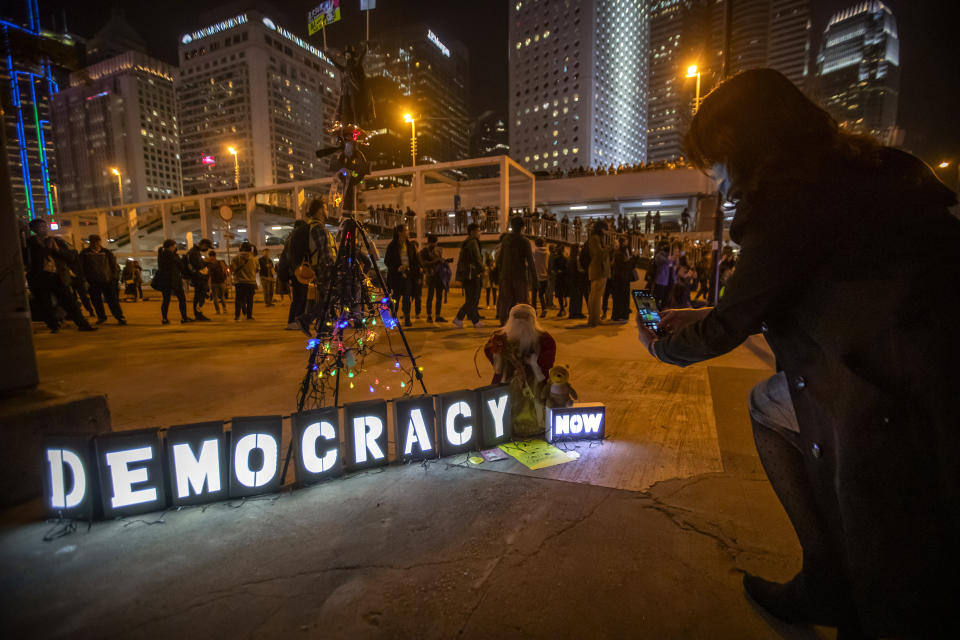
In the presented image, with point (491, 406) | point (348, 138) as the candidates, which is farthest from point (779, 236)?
point (348, 138)

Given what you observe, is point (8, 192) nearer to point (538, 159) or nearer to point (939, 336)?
point (939, 336)

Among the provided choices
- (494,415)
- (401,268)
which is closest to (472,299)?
(401,268)

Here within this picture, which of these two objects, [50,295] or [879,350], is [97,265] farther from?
[879,350]

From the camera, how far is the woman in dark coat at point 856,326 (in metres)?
1.00

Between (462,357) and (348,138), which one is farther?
(462,357)

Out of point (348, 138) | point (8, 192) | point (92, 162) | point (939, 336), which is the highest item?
point (92, 162)

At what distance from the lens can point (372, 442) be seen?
9.44 ft

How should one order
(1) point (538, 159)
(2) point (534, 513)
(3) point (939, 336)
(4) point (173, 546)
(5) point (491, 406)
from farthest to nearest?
(1) point (538, 159) < (5) point (491, 406) < (2) point (534, 513) < (4) point (173, 546) < (3) point (939, 336)

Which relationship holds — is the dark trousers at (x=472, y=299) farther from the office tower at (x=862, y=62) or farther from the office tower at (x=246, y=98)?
the office tower at (x=246, y=98)

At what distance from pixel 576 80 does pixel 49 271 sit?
95965mm

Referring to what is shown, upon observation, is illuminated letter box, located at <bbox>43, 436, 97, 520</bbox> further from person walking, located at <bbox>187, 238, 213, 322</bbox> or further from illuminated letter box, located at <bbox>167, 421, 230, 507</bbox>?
person walking, located at <bbox>187, 238, 213, 322</bbox>

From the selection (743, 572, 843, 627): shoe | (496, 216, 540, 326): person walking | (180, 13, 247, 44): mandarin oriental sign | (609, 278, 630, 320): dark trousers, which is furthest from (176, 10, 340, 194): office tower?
(743, 572, 843, 627): shoe

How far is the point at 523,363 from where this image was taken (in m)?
3.57

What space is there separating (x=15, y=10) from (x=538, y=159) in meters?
98.0
